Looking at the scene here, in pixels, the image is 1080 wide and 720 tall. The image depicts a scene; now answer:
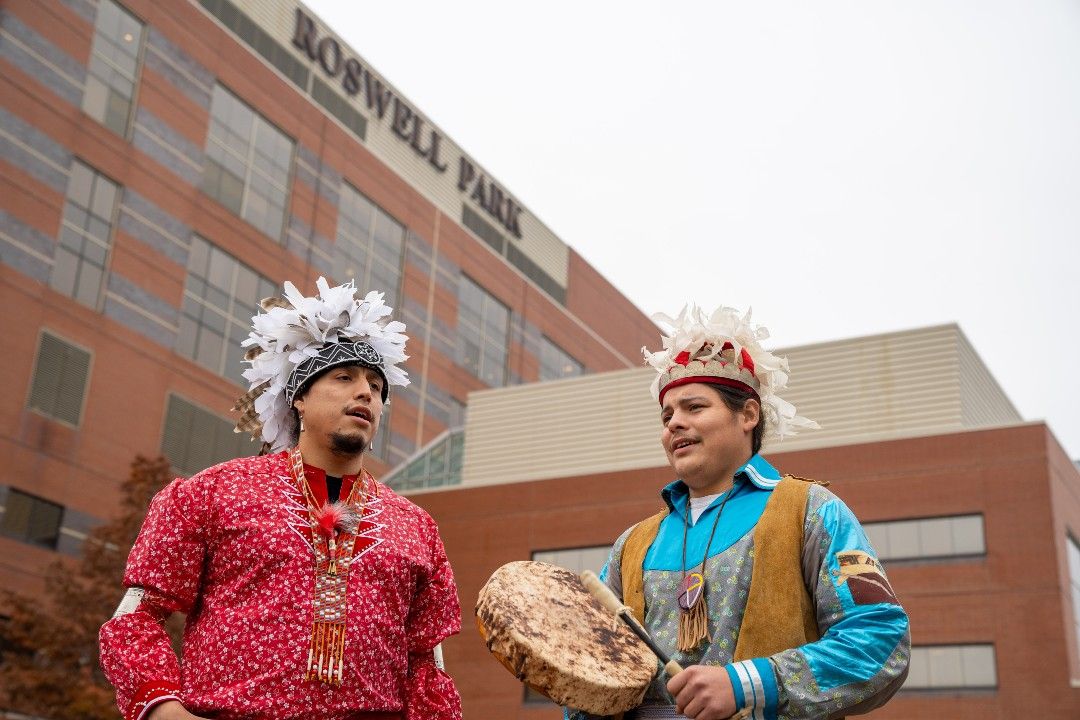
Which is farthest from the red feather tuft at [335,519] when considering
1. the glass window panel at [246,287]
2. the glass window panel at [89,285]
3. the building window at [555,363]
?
the building window at [555,363]

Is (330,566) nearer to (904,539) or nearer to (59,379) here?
(904,539)

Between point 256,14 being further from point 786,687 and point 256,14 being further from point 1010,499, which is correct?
point 786,687

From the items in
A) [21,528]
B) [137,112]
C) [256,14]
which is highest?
[256,14]

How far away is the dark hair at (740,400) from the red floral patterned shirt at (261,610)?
1.25 m

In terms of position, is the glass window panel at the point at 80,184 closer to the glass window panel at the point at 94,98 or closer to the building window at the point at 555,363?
the glass window panel at the point at 94,98

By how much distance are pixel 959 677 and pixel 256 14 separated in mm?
30045

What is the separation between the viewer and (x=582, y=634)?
13.4 ft

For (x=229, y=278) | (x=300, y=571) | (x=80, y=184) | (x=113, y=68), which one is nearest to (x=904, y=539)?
(x=229, y=278)

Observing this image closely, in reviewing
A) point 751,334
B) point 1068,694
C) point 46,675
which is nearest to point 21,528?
point 46,675

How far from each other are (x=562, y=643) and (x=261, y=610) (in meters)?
1.04

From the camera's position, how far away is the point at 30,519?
100.0 ft

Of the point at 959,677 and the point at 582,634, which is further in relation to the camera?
the point at 959,677

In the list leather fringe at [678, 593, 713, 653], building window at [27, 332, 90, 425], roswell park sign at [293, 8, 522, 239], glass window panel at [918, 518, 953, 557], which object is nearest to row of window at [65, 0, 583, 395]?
building window at [27, 332, 90, 425]

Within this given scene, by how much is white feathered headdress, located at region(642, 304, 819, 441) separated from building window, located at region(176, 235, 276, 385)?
32.2 m
